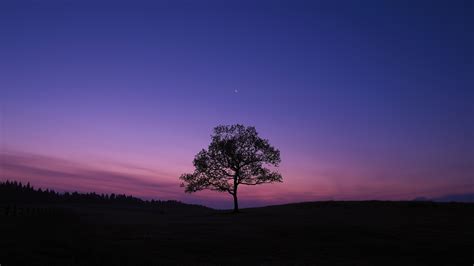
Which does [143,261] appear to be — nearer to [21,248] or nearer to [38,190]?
[21,248]

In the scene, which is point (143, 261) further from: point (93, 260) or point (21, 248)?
point (21, 248)

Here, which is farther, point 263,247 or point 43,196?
point 43,196

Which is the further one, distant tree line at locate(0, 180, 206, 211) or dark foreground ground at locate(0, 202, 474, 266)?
distant tree line at locate(0, 180, 206, 211)

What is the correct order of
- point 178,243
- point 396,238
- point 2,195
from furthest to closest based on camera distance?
point 2,195 → point 396,238 → point 178,243

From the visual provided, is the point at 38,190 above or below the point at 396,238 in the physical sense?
above

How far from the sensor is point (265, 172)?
65.8 m

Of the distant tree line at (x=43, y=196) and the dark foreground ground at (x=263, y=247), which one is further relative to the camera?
the distant tree line at (x=43, y=196)

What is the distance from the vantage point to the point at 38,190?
188 metres

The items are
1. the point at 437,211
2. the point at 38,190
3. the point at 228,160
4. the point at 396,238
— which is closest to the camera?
the point at 396,238

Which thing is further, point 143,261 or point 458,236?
point 458,236

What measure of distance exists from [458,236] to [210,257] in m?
19.6

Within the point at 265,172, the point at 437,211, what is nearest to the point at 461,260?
the point at 437,211

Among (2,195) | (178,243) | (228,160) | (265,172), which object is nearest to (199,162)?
(228,160)

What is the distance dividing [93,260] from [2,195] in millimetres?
182860
